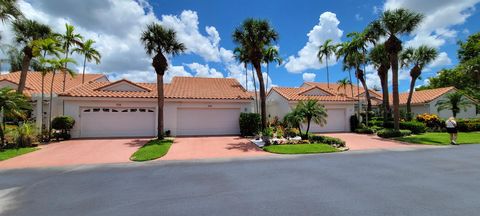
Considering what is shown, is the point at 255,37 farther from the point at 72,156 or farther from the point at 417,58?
the point at 417,58

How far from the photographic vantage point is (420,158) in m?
9.90

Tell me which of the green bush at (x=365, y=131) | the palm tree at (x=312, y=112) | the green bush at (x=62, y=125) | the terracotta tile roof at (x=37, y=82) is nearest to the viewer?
the palm tree at (x=312, y=112)

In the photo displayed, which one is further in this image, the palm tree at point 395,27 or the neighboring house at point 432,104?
the neighboring house at point 432,104

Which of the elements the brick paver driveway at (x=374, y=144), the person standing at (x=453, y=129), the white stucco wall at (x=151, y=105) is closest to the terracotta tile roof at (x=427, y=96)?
the person standing at (x=453, y=129)

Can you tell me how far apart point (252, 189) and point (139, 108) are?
50.0ft

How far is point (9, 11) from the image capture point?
40.1 feet

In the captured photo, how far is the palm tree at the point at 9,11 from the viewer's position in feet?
38.8

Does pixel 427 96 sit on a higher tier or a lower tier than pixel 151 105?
higher

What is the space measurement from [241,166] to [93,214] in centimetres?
510

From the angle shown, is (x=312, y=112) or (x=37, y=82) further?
(x=37, y=82)

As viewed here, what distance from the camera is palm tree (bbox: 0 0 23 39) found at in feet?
38.8

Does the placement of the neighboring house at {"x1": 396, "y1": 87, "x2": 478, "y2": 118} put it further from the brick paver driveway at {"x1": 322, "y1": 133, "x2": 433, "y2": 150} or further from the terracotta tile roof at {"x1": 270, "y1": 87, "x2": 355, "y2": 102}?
the brick paver driveway at {"x1": 322, "y1": 133, "x2": 433, "y2": 150}

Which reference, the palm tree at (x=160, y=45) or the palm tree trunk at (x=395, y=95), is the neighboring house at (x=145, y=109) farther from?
the palm tree trunk at (x=395, y=95)

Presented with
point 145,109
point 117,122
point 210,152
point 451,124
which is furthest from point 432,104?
point 117,122
